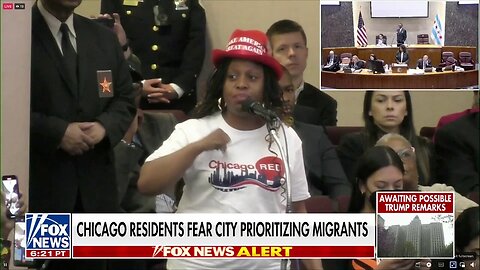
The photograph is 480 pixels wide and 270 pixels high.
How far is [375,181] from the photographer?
3.23 metres

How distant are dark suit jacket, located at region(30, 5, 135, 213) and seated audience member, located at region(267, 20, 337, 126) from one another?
0.54 meters

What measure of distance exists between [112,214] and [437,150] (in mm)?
1160

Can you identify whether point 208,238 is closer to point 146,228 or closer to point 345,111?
point 146,228

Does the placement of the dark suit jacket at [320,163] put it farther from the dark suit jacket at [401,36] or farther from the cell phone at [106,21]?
the cell phone at [106,21]

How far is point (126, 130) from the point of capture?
3.24 metres

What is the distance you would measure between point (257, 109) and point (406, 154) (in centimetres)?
56

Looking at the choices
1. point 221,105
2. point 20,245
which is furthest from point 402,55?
point 20,245

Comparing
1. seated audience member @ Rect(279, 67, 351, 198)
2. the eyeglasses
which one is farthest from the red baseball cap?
the eyeglasses

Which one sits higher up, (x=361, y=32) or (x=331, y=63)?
(x=361, y=32)

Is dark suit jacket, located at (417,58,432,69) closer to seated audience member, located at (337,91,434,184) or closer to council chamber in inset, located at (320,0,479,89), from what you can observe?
council chamber in inset, located at (320,0,479,89)

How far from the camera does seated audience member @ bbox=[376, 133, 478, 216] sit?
10.6 ft

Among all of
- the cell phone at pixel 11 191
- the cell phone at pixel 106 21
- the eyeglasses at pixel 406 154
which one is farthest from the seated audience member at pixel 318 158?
the cell phone at pixel 11 191

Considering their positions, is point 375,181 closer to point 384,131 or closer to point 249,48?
point 384,131

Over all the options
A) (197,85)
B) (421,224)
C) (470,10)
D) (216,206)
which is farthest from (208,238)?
(470,10)
